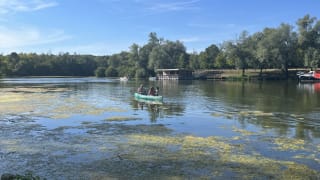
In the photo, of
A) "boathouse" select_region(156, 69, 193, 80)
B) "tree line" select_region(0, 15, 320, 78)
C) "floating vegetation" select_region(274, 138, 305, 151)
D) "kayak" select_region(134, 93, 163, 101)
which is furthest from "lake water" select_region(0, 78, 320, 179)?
"boathouse" select_region(156, 69, 193, 80)

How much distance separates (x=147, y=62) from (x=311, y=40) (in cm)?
7281

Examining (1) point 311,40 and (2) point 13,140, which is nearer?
(2) point 13,140

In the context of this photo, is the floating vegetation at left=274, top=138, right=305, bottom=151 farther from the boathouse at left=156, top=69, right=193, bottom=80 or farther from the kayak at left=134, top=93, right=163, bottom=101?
the boathouse at left=156, top=69, right=193, bottom=80

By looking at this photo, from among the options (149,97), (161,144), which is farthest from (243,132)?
(149,97)

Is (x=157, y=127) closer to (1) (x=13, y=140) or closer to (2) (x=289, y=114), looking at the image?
(1) (x=13, y=140)

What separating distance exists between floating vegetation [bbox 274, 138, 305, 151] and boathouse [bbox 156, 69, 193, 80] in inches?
5224

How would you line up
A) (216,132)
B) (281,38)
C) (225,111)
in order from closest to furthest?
1. (216,132)
2. (225,111)
3. (281,38)

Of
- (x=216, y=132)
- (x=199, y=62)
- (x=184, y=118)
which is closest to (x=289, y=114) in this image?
(x=184, y=118)

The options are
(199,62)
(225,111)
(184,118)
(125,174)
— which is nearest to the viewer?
(125,174)

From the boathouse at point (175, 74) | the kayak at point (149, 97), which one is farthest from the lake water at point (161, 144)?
the boathouse at point (175, 74)

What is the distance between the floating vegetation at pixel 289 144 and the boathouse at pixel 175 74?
133m

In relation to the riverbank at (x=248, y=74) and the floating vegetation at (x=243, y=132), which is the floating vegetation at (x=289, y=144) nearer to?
the floating vegetation at (x=243, y=132)

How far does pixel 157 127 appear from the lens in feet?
94.2

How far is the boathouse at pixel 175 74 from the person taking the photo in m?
158
